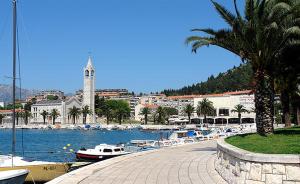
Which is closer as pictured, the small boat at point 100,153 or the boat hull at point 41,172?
the boat hull at point 41,172

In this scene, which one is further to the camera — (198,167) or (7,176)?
(198,167)

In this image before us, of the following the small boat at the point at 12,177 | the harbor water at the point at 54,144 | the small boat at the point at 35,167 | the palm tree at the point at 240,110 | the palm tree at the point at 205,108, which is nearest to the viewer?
the small boat at the point at 12,177

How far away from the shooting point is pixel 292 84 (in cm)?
3872

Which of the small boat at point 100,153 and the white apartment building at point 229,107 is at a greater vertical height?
the white apartment building at point 229,107

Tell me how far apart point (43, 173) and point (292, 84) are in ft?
80.9

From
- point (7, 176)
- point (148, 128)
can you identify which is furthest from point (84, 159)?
point (148, 128)

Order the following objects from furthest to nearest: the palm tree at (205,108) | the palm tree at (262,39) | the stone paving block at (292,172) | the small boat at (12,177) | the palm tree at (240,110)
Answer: the palm tree at (205,108)
the palm tree at (240,110)
the palm tree at (262,39)
the small boat at (12,177)
the stone paving block at (292,172)

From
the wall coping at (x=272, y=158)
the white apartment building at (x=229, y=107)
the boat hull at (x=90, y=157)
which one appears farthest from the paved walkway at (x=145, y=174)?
the white apartment building at (x=229, y=107)

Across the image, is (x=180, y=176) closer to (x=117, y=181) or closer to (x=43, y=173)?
(x=117, y=181)

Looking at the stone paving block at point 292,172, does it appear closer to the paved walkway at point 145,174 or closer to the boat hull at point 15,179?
the paved walkway at point 145,174

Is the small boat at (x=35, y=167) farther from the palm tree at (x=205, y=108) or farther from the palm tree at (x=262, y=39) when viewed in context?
the palm tree at (x=205, y=108)

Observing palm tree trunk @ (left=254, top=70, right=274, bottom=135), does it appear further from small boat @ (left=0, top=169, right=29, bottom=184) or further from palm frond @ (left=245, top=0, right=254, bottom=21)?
small boat @ (left=0, top=169, right=29, bottom=184)

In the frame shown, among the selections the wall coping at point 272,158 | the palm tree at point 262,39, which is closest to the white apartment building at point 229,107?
the palm tree at point 262,39

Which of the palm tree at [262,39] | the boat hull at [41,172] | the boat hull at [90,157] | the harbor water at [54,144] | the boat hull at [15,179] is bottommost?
the harbor water at [54,144]
